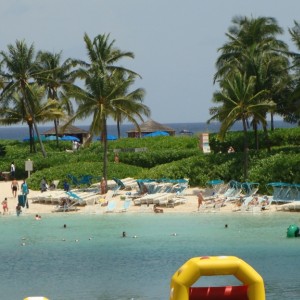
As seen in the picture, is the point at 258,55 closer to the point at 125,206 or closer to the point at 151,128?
the point at 125,206

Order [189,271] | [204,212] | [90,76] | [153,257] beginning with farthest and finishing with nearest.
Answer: [90,76], [204,212], [153,257], [189,271]

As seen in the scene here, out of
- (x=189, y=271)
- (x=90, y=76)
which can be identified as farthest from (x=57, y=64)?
(x=189, y=271)

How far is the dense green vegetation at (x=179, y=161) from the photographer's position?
45.2 metres

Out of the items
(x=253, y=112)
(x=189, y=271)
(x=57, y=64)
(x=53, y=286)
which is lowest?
(x=53, y=286)

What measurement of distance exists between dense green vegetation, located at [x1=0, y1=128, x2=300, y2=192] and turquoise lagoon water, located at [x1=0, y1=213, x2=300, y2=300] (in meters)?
6.59

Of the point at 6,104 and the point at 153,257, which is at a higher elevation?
the point at 6,104

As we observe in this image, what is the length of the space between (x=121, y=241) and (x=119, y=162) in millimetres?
20671

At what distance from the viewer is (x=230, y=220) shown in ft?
126

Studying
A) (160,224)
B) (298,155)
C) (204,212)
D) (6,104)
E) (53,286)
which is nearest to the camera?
(53,286)

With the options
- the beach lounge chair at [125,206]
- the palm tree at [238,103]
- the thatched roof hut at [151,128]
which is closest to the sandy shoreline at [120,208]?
the beach lounge chair at [125,206]

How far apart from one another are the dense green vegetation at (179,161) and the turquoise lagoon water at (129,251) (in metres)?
6.59

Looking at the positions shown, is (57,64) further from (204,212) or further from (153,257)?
(153,257)

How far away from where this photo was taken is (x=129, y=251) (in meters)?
31.9

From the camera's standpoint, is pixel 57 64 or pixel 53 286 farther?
pixel 57 64
